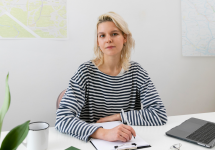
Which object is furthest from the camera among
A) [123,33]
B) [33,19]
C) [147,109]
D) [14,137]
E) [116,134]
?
[33,19]

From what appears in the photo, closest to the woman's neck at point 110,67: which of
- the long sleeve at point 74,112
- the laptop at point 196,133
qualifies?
the long sleeve at point 74,112

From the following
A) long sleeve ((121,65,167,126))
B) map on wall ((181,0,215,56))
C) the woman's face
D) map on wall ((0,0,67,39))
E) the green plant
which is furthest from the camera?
map on wall ((181,0,215,56))

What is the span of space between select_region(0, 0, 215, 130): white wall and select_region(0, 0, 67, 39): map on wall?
67mm

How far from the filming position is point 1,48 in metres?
1.82

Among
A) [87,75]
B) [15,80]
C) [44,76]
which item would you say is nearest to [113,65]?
[87,75]

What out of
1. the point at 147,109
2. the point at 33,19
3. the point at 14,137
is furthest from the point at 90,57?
the point at 14,137

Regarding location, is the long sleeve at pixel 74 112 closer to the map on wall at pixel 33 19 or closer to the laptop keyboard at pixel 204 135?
the laptop keyboard at pixel 204 135

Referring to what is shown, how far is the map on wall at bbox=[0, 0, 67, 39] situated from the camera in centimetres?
181

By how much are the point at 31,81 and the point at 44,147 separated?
50.6 inches

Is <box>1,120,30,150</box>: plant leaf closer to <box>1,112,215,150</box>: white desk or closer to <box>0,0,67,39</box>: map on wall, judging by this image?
<box>1,112,215,150</box>: white desk

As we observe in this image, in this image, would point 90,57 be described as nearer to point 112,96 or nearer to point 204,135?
point 112,96

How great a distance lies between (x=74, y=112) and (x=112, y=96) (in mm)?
303

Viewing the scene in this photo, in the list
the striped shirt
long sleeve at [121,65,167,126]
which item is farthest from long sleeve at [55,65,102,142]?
long sleeve at [121,65,167,126]

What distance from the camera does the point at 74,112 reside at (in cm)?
110
